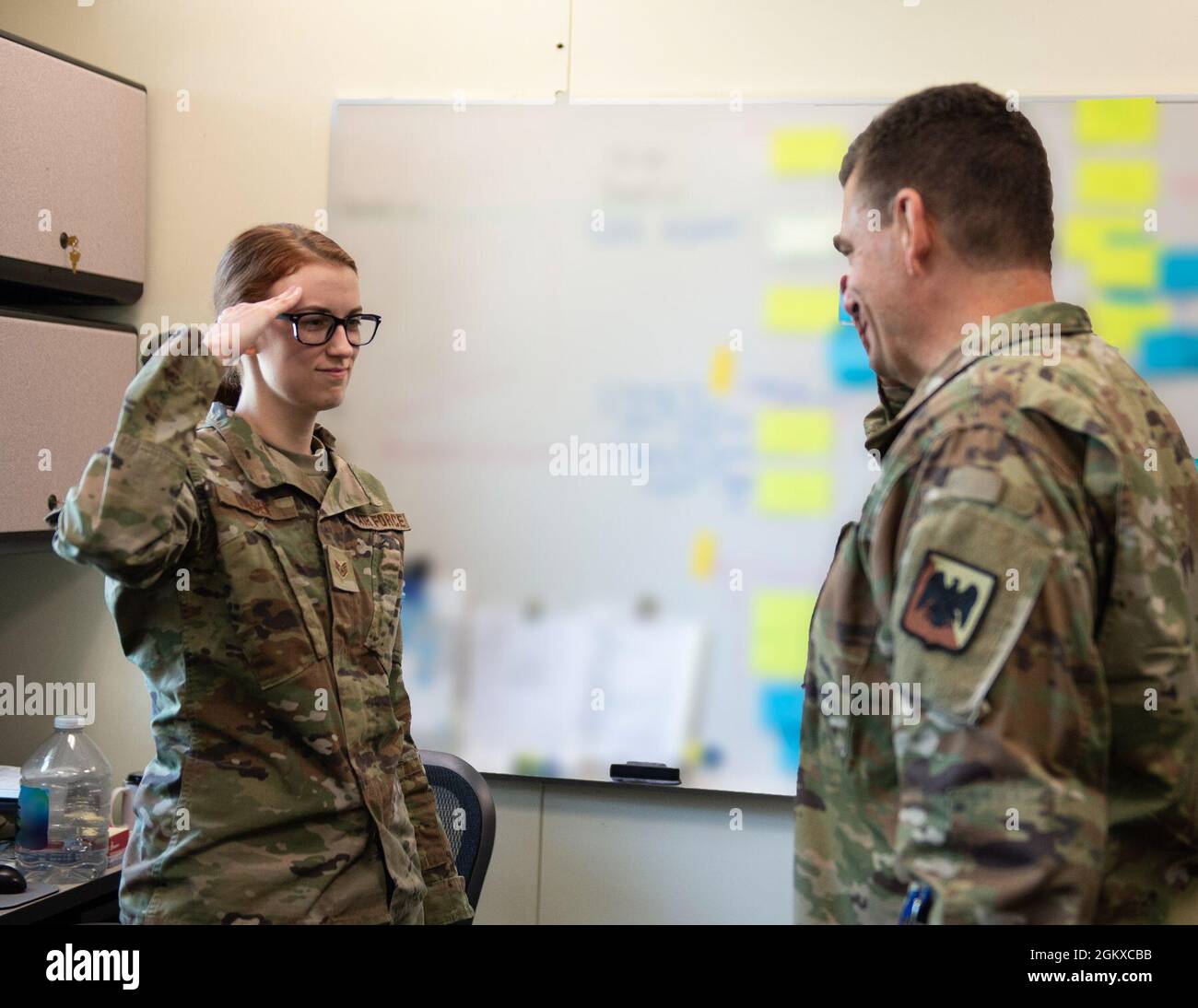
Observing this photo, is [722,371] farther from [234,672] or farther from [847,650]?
[847,650]

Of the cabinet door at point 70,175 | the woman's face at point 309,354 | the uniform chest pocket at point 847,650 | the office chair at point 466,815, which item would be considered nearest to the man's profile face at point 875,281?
the uniform chest pocket at point 847,650

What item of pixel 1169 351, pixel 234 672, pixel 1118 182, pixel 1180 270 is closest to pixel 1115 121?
pixel 1118 182

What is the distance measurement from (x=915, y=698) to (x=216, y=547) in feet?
2.88

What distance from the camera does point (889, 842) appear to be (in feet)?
3.31

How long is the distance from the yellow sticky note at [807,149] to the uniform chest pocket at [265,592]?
1474 mm

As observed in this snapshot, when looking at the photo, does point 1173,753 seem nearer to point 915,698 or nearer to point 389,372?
point 915,698

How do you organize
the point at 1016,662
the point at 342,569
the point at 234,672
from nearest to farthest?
the point at 1016,662
the point at 234,672
the point at 342,569

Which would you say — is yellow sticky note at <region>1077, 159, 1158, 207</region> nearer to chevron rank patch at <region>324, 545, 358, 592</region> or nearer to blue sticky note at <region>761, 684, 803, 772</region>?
blue sticky note at <region>761, 684, 803, 772</region>

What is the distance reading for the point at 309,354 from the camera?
1.54m

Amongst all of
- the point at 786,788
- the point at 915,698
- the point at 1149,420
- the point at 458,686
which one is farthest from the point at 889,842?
the point at 458,686

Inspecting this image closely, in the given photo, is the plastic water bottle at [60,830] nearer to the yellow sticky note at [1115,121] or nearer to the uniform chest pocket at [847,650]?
the uniform chest pocket at [847,650]

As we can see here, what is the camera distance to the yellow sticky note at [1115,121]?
2.37m

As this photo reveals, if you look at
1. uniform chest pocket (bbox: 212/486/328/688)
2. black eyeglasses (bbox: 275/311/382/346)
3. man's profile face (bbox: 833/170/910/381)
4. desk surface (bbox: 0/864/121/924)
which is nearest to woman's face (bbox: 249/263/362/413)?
black eyeglasses (bbox: 275/311/382/346)

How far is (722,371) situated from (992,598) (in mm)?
1672
